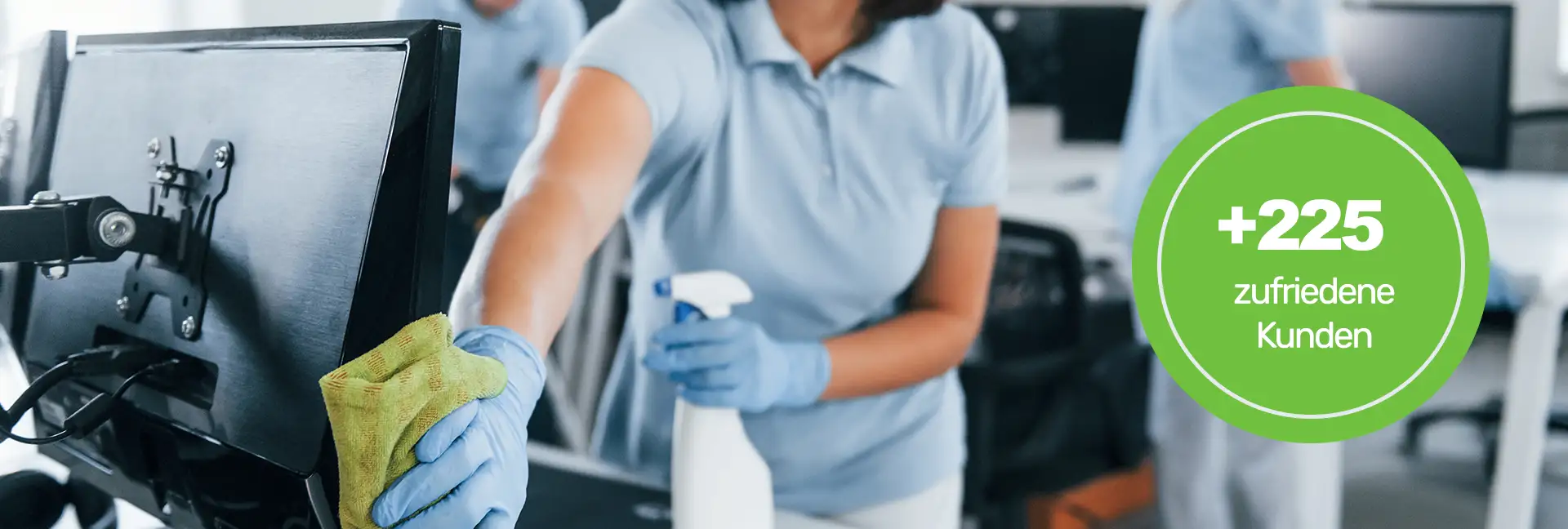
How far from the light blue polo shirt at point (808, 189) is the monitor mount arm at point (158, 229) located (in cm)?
35

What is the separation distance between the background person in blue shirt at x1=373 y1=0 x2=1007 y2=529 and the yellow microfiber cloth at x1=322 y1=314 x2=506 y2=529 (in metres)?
0.33

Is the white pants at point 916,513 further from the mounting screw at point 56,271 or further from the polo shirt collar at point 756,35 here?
the mounting screw at point 56,271

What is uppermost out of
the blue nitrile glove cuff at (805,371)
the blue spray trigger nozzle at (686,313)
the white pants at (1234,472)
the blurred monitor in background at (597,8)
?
the blurred monitor in background at (597,8)

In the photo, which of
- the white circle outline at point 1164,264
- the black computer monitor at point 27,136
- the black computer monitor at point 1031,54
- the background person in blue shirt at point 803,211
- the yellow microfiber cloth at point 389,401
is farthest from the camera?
the black computer monitor at point 1031,54

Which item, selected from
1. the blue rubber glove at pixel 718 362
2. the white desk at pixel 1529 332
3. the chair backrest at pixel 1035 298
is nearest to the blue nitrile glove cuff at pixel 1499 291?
the white desk at pixel 1529 332

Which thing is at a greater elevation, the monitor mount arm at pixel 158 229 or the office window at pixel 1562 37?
the office window at pixel 1562 37

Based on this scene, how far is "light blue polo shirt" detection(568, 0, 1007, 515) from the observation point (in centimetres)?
94

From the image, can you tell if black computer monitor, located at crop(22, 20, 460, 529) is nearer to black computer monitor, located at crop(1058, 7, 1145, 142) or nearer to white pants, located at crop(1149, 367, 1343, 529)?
white pants, located at crop(1149, 367, 1343, 529)

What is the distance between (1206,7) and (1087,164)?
0.88ft

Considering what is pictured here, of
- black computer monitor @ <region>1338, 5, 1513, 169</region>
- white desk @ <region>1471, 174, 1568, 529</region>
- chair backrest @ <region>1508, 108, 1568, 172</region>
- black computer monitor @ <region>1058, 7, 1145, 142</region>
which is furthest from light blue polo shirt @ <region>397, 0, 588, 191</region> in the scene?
chair backrest @ <region>1508, 108, 1568, 172</region>

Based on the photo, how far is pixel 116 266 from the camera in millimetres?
632

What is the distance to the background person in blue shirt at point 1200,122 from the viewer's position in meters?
1.10

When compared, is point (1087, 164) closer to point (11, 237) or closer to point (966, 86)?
point (966, 86)

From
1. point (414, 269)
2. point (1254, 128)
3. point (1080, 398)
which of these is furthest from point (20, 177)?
point (1080, 398)
